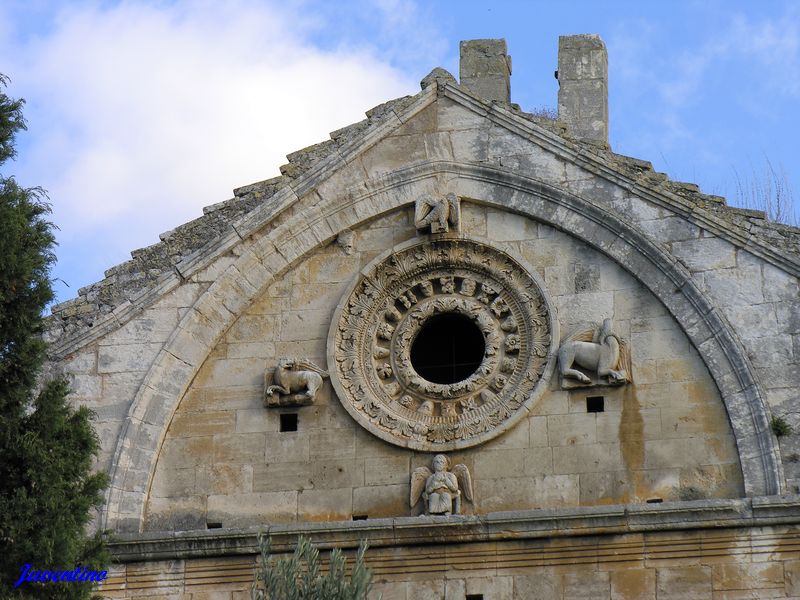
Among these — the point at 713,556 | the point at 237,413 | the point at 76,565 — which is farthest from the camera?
the point at 237,413

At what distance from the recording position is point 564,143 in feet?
93.0

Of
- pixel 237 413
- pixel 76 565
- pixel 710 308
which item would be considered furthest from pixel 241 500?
pixel 710 308

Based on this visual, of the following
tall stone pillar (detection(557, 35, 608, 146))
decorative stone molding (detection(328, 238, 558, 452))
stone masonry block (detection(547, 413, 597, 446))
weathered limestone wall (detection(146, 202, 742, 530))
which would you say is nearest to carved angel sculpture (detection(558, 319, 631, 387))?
weathered limestone wall (detection(146, 202, 742, 530))

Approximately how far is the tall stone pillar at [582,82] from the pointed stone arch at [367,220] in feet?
7.85

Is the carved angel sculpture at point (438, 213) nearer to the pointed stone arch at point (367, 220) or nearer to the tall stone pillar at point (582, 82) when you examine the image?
the pointed stone arch at point (367, 220)

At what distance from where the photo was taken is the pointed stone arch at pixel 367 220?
1065 inches

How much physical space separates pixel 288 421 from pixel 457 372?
1825mm

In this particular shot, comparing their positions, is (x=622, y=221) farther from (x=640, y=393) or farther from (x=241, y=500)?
(x=241, y=500)

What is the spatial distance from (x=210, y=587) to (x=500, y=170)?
17.1 feet

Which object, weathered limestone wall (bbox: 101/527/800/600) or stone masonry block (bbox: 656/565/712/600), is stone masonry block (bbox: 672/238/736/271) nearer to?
weathered limestone wall (bbox: 101/527/800/600)

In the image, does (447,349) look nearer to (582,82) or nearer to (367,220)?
(367,220)

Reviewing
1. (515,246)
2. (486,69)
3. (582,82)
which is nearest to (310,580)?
(515,246)

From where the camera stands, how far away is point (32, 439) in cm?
2448

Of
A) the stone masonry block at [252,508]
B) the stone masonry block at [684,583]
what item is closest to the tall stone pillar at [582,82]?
the stone masonry block at [252,508]
